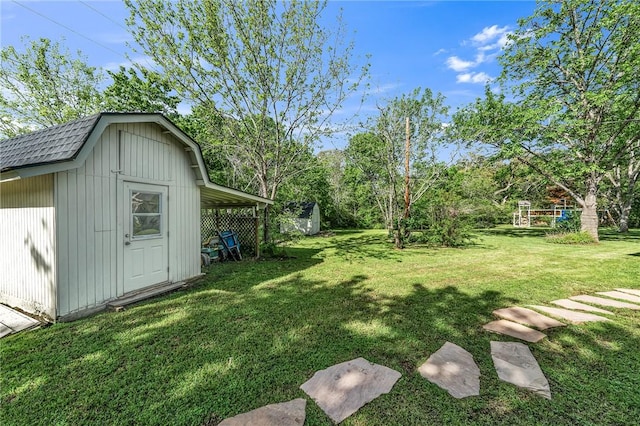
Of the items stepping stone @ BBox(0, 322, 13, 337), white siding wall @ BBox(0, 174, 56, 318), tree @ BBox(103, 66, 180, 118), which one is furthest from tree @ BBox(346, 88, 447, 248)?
tree @ BBox(103, 66, 180, 118)

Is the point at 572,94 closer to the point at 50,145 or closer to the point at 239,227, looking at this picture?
the point at 239,227

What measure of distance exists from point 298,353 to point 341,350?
45 cm

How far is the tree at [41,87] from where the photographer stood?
→ 485 inches

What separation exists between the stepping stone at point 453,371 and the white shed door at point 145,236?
15.2ft

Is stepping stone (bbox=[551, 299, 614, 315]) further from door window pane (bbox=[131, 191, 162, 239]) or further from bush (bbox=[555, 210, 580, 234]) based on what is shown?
bush (bbox=[555, 210, 580, 234])

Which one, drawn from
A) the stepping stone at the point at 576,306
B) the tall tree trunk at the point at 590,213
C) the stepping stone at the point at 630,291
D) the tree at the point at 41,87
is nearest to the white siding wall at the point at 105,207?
the stepping stone at the point at 576,306

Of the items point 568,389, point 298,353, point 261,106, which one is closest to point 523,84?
point 261,106

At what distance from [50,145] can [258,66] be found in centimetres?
547

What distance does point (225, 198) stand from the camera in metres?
7.33

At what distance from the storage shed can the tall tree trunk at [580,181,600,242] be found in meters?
15.7

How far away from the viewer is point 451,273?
19.8ft

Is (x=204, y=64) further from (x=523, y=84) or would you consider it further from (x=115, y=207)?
(x=523, y=84)

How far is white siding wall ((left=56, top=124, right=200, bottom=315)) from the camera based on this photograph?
3520mm

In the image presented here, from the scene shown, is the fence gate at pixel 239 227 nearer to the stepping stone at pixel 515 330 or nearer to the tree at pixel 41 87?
the stepping stone at pixel 515 330
